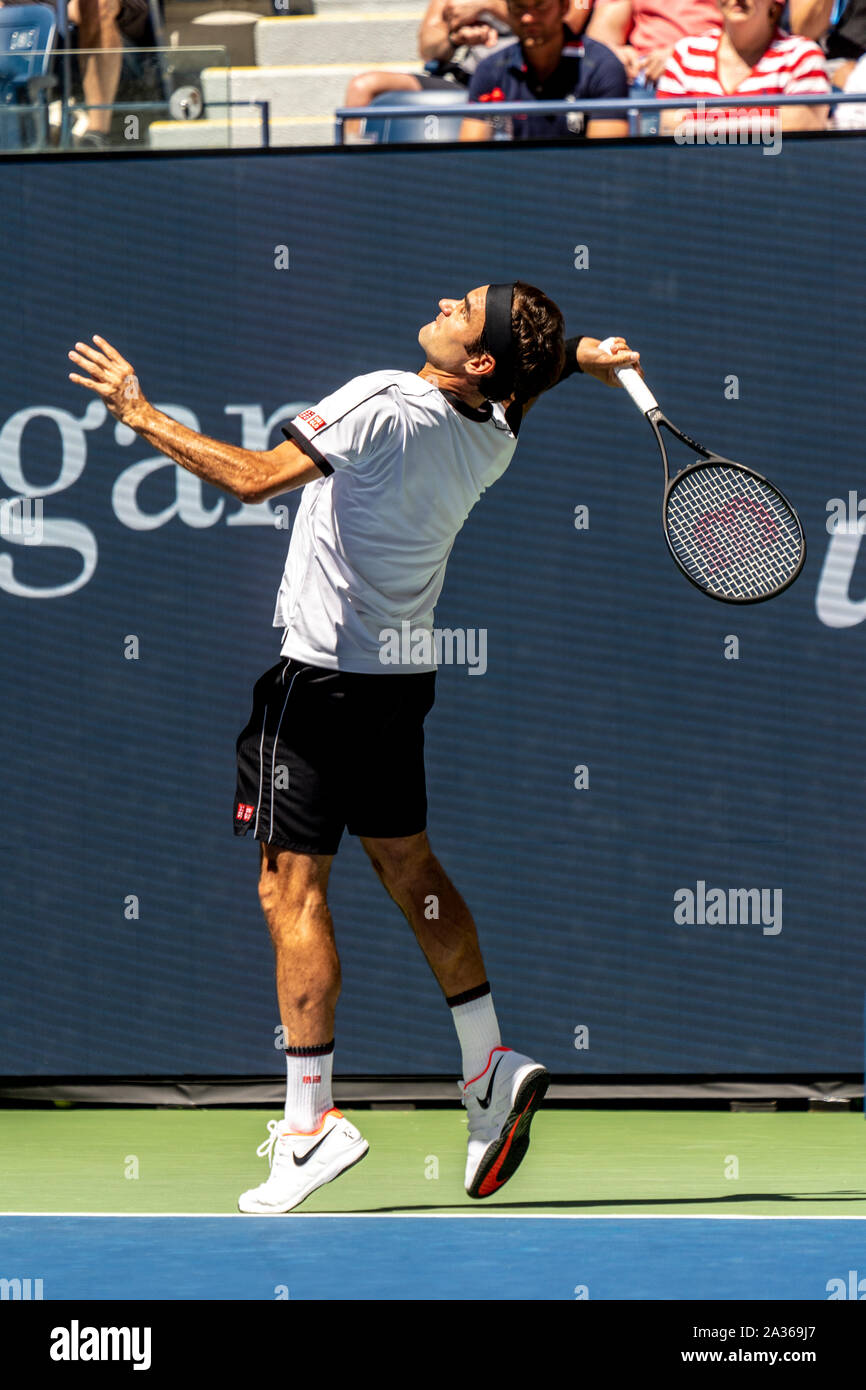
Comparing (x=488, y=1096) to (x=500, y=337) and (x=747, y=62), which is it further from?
(x=747, y=62)

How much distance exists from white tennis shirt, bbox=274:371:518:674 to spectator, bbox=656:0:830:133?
2.52 m

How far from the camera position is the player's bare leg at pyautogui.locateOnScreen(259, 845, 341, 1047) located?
420 centimetres

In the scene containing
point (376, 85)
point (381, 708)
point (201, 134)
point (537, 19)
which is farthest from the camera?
point (376, 85)

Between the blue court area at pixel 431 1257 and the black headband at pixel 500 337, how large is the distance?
73.7 inches

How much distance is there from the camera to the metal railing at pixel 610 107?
561 cm

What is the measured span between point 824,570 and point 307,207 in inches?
74.9

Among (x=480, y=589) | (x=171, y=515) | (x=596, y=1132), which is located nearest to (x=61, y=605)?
(x=171, y=515)

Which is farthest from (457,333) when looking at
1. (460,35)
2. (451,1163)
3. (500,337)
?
(460,35)

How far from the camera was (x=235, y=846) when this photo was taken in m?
5.71

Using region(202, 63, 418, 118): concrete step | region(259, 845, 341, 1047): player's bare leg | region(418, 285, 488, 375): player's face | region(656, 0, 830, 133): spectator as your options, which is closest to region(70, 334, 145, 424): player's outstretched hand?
region(418, 285, 488, 375): player's face

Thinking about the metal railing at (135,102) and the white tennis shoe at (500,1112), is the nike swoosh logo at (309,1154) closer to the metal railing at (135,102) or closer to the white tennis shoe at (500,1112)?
the white tennis shoe at (500,1112)

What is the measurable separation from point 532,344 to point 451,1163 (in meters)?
2.27

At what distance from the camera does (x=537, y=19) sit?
20.6 ft

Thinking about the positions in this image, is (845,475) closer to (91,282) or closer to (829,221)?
(829,221)
